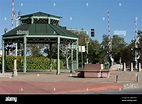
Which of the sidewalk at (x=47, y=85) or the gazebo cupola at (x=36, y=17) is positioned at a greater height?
the gazebo cupola at (x=36, y=17)

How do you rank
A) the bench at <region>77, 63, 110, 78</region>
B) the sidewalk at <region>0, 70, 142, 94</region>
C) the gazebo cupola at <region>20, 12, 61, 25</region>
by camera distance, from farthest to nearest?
the bench at <region>77, 63, 110, 78</region> → the gazebo cupola at <region>20, 12, 61, 25</region> → the sidewalk at <region>0, 70, 142, 94</region>

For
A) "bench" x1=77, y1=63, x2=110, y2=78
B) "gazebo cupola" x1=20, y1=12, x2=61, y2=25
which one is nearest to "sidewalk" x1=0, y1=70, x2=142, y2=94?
"gazebo cupola" x1=20, y1=12, x2=61, y2=25

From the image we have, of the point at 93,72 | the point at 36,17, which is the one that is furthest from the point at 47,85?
the point at 93,72

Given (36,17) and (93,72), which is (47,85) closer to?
(36,17)

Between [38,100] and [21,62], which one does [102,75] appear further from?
[38,100]

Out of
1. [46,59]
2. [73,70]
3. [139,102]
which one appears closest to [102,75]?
[73,70]

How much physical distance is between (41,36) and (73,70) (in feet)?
11.6

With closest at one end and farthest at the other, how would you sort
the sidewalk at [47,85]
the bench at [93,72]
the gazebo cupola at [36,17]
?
the sidewalk at [47,85] < the gazebo cupola at [36,17] < the bench at [93,72]

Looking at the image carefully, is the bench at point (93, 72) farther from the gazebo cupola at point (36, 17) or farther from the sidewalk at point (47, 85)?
the gazebo cupola at point (36, 17)

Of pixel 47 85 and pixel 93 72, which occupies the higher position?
pixel 47 85

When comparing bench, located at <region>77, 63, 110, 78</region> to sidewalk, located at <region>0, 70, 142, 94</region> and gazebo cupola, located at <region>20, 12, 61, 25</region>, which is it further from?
gazebo cupola, located at <region>20, 12, 61, 25</region>

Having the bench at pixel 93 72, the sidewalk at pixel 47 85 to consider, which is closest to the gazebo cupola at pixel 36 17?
the sidewalk at pixel 47 85

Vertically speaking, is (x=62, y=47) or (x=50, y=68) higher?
(x=62, y=47)

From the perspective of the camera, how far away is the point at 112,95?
2.71 metres
